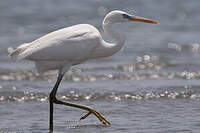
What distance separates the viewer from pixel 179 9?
22.0m

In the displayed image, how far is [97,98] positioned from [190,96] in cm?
165

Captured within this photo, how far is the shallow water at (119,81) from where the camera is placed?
8.50 m

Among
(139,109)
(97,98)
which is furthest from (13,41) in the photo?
(139,109)

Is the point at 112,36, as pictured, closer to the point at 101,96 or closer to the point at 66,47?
the point at 66,47

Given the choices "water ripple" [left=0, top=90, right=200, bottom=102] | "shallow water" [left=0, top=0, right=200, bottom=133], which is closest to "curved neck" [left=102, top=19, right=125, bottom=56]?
"shallow water" [left=0, top=0, right=200, bottom=133]

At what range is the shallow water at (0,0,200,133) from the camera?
27.9ft

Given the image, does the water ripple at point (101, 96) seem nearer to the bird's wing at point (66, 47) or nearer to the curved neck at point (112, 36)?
the curved neck at point (112, 36)

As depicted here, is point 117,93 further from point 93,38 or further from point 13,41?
point 13,41

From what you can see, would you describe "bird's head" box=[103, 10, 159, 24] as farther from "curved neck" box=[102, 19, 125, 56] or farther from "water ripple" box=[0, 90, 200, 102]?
"water ripple" box=[0, 90, 200, 102]

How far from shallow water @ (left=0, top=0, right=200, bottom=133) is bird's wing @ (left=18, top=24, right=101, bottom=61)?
100cm

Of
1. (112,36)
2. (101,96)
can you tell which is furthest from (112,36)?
(101,96)

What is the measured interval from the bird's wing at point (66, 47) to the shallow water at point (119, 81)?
3.29 feet

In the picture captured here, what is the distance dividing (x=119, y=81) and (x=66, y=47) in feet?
12.3

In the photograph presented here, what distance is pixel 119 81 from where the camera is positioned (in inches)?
464
